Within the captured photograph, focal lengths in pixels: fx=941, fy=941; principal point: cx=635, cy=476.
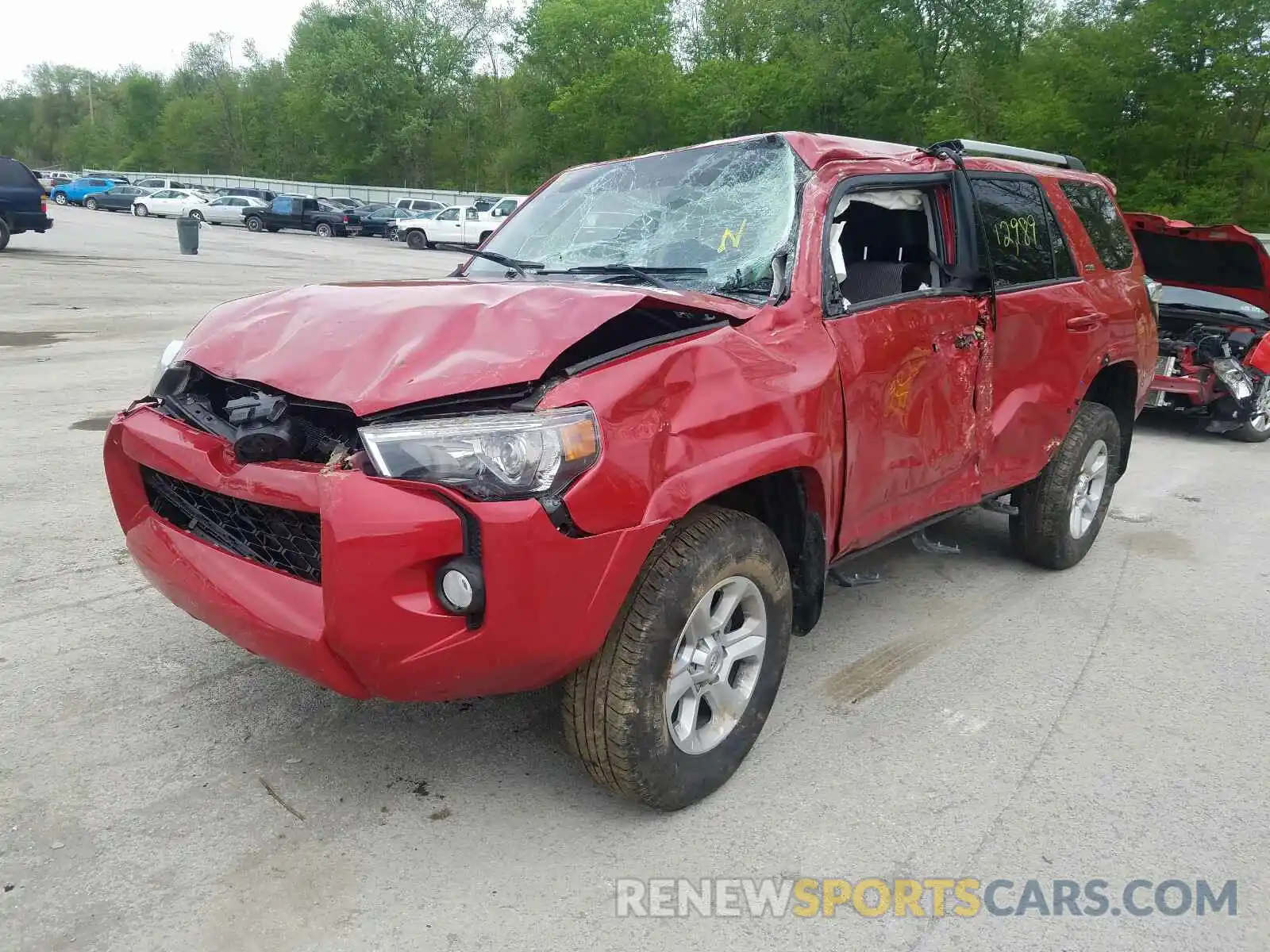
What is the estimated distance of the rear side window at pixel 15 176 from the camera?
19750 mm

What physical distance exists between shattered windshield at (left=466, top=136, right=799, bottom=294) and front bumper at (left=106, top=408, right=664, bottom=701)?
50.7 inches

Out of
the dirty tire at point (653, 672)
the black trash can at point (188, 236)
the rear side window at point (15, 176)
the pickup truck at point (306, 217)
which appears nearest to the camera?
the dirty tire at point (653, 672)

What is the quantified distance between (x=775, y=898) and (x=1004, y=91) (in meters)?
41.7

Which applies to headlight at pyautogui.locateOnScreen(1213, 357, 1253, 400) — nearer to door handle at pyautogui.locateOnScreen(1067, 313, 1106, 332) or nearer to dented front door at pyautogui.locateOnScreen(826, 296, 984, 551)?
door handle at pyautogui.locateOnScreen(1067, 313, 1106, 332)

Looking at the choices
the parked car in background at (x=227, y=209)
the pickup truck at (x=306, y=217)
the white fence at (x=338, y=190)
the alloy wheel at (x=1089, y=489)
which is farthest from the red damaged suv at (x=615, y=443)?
the white fence at (x=338, y=190)

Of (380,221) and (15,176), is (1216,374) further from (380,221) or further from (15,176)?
(380,221)

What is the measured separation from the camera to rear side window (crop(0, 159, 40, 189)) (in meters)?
19.8

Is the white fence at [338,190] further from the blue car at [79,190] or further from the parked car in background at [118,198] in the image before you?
the parked car in background at [118,198]

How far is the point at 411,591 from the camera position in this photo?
2221 millimetres

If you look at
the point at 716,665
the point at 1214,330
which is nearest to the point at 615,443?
the point at 716,665

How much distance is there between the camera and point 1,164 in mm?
19719

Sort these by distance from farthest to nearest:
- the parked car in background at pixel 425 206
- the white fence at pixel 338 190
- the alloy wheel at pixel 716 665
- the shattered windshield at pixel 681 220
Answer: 1. the white fence at pixel 338 190
2. the parked car in background at pixel 425 206
3. the shattered windshield at pixel 681 220
4. the alloy wheel at pixel 716 665

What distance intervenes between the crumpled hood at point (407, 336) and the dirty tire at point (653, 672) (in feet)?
2.08

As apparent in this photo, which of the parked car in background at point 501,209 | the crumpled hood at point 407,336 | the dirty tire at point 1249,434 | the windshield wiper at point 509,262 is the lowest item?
the dirty tire at point 1249,434
